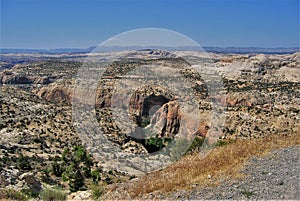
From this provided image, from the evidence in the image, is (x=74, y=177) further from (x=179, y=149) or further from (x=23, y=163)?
(x=179, y=149)

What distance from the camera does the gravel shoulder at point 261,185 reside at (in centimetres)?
743

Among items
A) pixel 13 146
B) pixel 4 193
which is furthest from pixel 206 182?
pixel 13 146

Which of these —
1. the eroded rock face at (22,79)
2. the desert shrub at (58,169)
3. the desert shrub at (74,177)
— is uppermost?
the eroded rock face at (22,79)

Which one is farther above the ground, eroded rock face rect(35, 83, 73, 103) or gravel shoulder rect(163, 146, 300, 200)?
Answer: gravel shoulder rect(163, 146, 300, 200)

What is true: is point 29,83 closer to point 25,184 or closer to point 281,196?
point 25,184

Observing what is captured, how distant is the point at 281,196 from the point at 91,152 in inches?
551

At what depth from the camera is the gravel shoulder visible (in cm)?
743

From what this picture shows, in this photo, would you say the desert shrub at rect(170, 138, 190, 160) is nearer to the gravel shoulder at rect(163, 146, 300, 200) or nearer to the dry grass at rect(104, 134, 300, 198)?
the dry grass at rect(104, 134, 300, 198)

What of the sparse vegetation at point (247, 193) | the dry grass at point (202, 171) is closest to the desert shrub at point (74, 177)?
the dry grass at point (202, 171)

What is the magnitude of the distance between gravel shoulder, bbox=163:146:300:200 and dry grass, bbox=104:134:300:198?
31 centimetres

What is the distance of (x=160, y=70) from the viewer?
1855 inches

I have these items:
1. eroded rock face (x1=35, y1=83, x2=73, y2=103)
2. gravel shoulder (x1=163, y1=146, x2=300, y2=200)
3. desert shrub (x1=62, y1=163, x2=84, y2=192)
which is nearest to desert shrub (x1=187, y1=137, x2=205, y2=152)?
gravel shoulder (x1=163, y1=146, x2=300, y2=200)

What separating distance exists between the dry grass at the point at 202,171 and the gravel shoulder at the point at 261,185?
31cm

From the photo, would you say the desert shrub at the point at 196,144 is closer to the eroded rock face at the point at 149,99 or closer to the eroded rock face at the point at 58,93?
the eroded rock face at the point at 149,99
